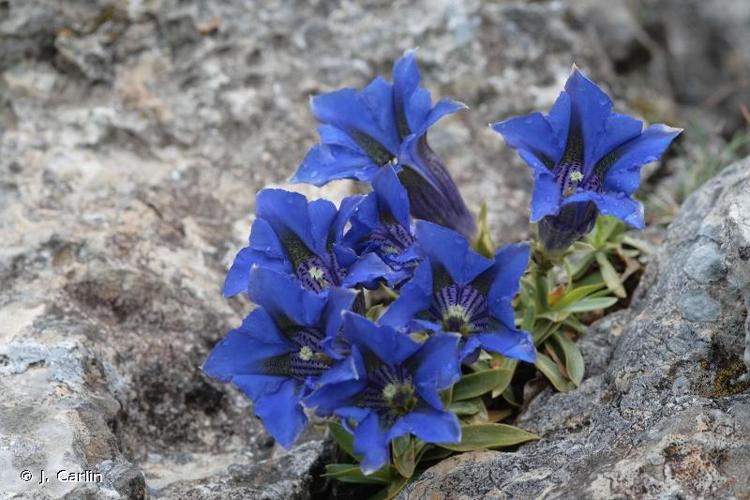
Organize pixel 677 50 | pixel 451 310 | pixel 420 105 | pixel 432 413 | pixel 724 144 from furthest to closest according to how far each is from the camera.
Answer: pixel 677 50 < pixel 724 144 < pixel 420 105 < pixel 451 310 < pixel 432 413

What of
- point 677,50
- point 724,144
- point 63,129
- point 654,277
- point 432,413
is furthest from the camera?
point 677,50

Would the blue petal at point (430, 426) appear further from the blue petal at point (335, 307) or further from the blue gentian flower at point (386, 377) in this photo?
the blue petal at point (335, 307)

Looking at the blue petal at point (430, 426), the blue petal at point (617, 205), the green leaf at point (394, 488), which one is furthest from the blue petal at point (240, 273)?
the blue petal at point (617, 205)

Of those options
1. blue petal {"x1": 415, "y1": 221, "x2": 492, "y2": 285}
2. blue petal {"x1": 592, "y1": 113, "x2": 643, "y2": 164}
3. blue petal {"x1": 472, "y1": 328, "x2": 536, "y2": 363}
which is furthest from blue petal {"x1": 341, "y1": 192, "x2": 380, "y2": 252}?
blue petal {"x1": 592, "y1": 113, "x2": 643, "y2": 164}

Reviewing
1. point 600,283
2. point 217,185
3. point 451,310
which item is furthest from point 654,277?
point 217,185

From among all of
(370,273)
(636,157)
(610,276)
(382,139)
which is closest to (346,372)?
(370,273)

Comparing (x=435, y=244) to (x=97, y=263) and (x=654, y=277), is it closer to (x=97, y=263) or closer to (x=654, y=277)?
(x=654, y=277)

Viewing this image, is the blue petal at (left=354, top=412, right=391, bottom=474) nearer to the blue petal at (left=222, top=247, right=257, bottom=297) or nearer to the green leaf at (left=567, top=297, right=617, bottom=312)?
the blue petal at (left=222, top=247, right=257, bottom=297)

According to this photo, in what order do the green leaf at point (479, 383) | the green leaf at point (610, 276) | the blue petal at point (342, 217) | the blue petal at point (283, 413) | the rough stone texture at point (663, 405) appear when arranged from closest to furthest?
the rough stone texture at point (663, 405) < the blue petal at point (283, 413) < the blue petal at point (342, 217) < the green leaf at point (479, 383) < the green leaf at point (610, 276)
